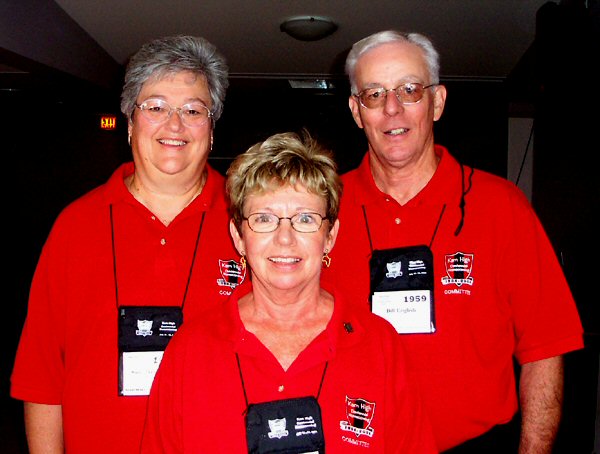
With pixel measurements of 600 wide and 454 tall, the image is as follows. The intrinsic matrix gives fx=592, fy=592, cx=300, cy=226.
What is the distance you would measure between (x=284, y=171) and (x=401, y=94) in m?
0.69

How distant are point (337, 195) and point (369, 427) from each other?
2.01ft

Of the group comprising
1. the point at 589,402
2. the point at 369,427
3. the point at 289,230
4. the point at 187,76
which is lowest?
the point at 589,402

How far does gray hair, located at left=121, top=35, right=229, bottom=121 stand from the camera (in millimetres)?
1869

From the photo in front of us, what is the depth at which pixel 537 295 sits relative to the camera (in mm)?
1943

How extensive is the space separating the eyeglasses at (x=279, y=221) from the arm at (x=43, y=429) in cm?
95

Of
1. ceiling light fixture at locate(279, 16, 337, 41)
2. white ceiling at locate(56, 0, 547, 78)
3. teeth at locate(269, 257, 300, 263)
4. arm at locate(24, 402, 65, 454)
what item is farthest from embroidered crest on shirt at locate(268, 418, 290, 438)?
ceiling light fixture at locate(279, 16, 337, 41)

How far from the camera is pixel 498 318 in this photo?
194 centimetres

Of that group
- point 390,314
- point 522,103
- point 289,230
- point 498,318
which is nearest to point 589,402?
point 498,318

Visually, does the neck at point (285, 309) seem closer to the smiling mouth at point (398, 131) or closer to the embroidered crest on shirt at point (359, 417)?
the embroidered crest on shirt at point (359, 417)

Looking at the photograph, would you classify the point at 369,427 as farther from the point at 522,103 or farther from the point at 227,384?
the point at 522,103

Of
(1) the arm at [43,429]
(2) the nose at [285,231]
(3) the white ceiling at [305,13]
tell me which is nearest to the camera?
(2) the nose at [285,231]

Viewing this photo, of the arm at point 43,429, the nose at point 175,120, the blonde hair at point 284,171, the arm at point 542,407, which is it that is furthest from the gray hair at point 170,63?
Result: the arm at point 542,407

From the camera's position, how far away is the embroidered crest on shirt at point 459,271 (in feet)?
6.27

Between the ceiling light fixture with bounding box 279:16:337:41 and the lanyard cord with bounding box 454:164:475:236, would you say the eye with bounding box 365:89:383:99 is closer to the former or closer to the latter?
the lanyard cord with bounding box 454:164:475:236
